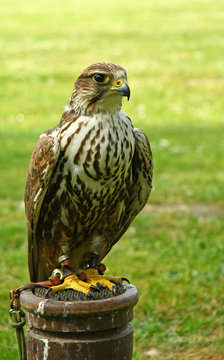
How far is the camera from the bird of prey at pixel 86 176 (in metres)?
3.00

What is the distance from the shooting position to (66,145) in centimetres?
303

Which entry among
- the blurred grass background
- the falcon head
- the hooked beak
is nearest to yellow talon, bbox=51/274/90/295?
the falcon head

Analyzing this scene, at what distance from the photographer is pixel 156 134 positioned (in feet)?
33.8

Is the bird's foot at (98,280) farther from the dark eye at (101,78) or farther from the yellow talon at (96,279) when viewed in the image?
the dark eye at (101,78)

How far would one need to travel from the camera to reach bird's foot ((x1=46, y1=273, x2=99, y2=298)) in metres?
3.04

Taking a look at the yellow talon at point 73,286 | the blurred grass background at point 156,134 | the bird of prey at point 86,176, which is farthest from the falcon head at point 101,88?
the blurred grass background at point 156,134

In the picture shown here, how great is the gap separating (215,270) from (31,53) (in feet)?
47.0

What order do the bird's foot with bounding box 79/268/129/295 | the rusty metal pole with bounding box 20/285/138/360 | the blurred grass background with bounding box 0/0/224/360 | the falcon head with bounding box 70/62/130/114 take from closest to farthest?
the rusty metal pole with bounding box 20/285/138/360 < the falcon head with bounding box 70/62/130/114 < the bird's foot with bounding box 79/268/129/295 < the blurred grass background with bounding box 0/0/224/360

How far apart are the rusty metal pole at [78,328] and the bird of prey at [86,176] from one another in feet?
0.55

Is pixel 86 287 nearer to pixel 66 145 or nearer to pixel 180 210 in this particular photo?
pixel 66 145

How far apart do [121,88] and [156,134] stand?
7.41m

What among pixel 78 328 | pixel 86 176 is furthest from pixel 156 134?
pixel 78 328

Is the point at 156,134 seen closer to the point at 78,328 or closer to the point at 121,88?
the point at 121,88

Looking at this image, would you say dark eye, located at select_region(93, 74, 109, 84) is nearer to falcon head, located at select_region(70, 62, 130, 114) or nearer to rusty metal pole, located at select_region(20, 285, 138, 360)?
falcon head, located at select_region(70, 62, 130, 114)
